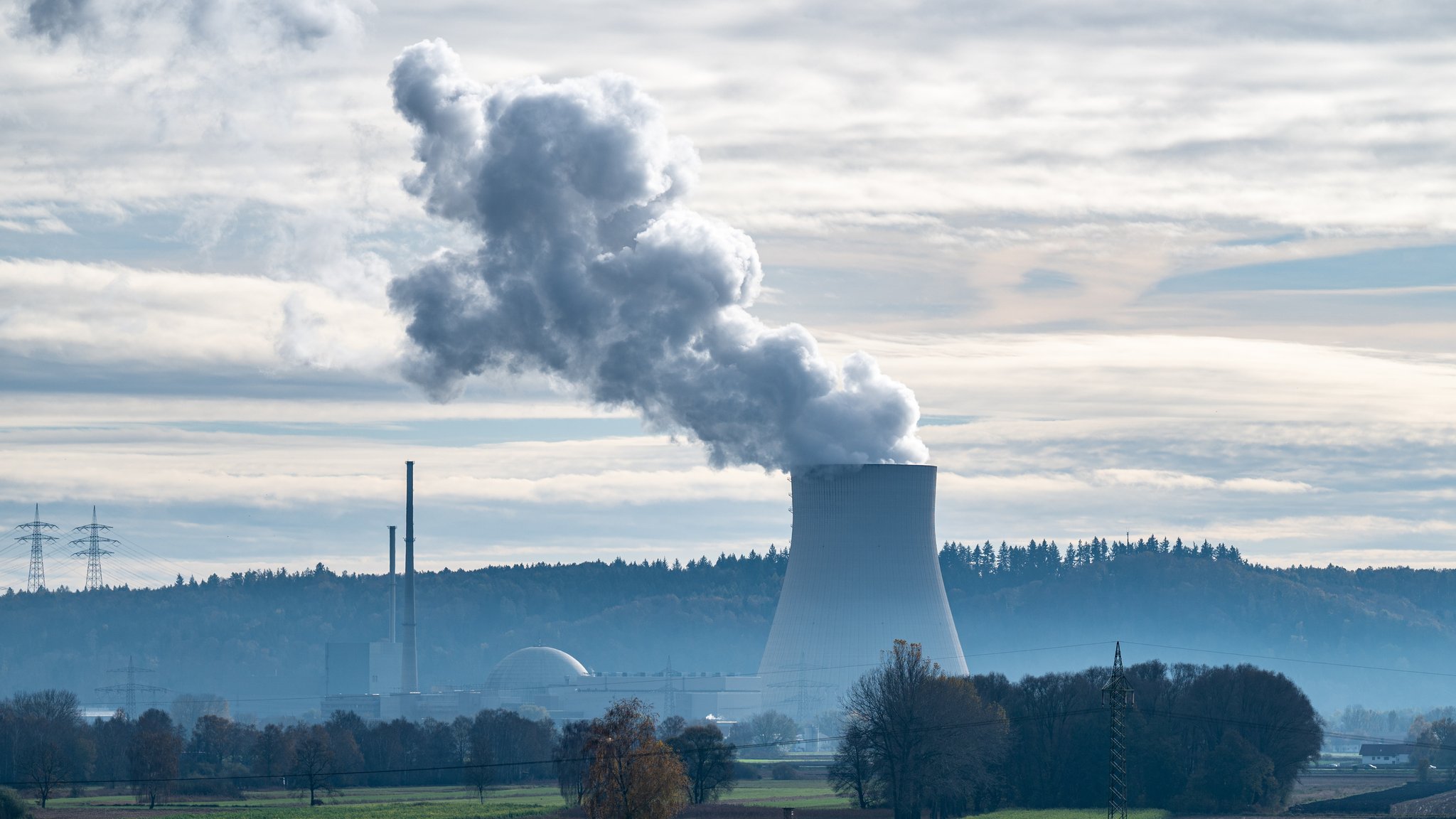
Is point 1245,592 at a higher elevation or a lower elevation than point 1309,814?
higher

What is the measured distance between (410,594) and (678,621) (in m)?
87.8

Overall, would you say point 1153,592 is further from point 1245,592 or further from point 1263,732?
point 1263,732

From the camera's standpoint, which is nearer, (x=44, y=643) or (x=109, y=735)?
(x=109, y=735)

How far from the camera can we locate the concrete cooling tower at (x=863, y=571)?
183 feet

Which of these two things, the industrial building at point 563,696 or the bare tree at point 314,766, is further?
the industrial building at point 563,696

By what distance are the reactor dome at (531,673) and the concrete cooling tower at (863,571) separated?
1961 inches

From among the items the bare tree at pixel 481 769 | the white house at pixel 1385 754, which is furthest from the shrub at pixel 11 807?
the white house at pixel 1385 754

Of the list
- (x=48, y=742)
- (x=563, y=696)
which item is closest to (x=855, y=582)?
(x=48, y=742)

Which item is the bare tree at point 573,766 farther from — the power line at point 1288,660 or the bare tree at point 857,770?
the power line at point 1288,660

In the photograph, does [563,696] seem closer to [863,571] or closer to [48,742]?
[863,571]

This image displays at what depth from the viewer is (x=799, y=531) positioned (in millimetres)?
57500

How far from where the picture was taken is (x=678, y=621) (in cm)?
18338

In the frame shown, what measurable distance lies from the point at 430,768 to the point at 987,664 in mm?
125124

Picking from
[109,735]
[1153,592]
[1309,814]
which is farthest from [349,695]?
[1153,592]
